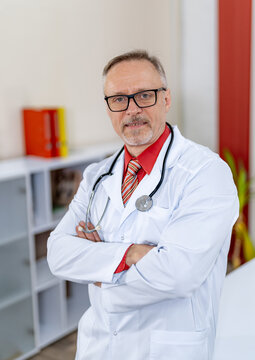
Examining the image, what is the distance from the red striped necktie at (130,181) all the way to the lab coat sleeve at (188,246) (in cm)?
21

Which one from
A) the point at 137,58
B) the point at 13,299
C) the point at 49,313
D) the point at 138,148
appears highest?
the point at 137,58

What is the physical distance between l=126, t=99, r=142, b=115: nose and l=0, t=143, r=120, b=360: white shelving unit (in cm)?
135

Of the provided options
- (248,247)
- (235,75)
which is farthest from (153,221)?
(235,75)

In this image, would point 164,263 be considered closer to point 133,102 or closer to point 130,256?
point 130,256

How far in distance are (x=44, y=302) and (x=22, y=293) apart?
43 cm

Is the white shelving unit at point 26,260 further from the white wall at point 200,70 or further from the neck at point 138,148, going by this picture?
the white wall at point 200,70

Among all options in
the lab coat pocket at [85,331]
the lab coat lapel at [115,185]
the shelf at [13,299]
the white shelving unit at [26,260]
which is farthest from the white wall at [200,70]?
the lab coat pocket at [85,331]

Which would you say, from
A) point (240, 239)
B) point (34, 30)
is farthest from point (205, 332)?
point (240, 239)

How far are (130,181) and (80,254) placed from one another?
0.31 metres

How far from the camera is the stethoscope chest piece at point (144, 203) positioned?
60.9 inches

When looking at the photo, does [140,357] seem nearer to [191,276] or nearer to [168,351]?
[168,351]

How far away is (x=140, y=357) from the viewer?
1545 mm

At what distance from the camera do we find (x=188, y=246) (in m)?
1.42

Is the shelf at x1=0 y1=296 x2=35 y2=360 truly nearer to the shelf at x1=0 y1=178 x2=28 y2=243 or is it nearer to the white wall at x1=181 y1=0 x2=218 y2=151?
the shelf at x1=0 y1=178 x2=28 y2=243
